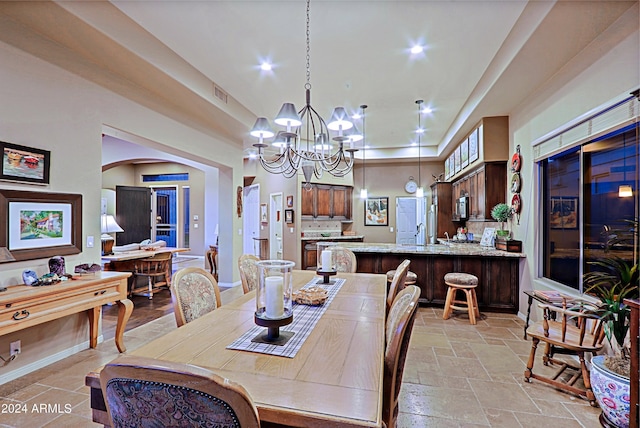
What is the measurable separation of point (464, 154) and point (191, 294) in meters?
5.56

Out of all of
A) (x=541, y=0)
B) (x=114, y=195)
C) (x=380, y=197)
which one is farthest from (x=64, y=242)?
(x=380, y=197)

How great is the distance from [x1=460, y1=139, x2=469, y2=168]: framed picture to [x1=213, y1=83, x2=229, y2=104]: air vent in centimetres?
430

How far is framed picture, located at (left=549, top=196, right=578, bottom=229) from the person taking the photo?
319cm

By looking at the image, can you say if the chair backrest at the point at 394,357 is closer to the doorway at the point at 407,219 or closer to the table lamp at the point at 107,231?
the table lamp at the point at 107,231

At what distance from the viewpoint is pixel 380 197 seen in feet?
29.4

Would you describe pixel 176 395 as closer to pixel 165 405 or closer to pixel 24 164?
pixel 165 405

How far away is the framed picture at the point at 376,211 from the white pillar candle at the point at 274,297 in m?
7.71

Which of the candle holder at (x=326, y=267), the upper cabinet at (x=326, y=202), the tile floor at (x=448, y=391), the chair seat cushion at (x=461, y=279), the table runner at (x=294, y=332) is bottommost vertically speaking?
the tile floor at (x=448, y=391)

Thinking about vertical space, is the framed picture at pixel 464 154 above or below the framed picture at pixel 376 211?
above

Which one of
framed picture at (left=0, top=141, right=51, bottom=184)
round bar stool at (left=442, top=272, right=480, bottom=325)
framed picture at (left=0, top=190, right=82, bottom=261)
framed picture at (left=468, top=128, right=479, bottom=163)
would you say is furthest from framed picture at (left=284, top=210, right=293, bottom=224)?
framed picture at (left=0, top=141, right=51, bottom=184)

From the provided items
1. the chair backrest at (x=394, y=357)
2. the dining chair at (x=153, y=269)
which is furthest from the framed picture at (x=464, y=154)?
the dining chair at (x=153, y=269)

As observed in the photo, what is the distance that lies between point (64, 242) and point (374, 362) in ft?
10.5

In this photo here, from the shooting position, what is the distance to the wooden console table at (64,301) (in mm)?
2227

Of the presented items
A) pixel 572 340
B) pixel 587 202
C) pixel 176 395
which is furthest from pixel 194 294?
pixel 587 202
